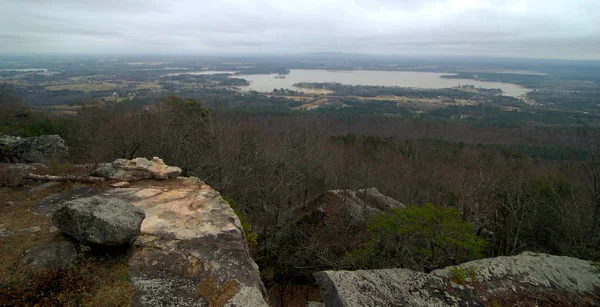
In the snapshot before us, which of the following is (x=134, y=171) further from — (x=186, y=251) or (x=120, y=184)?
(x=186, y=251)

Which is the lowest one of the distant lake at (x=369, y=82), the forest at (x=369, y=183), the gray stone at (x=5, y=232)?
the forest at (x=369, y=183)

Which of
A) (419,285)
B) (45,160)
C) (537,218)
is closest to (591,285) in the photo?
(419,285)

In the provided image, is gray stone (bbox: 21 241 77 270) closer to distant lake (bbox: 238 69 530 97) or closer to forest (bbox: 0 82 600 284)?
forest (bbox: 0 82 600 284)

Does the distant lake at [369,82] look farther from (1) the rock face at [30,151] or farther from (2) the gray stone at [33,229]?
(2) the gray stone at [33,229]

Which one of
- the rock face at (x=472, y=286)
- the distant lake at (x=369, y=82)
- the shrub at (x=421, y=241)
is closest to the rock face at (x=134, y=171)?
the rock face at (x=472, y=286)

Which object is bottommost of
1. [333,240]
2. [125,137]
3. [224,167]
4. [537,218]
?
[333,240]

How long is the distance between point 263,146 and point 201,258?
15124 millimetres

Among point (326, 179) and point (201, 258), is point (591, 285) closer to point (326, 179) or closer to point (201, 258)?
point (201, 258)

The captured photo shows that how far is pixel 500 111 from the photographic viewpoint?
187 ft

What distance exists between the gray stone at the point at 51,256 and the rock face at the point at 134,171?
165 inches

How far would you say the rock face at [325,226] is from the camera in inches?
599

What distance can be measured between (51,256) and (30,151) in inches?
473

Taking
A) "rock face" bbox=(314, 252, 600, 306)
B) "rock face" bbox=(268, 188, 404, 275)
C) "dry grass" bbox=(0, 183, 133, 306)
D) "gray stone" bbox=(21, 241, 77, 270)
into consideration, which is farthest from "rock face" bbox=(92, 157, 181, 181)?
"rock face" bbox=(314, 252, 600, 306)

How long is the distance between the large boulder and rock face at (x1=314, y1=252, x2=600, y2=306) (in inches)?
165
